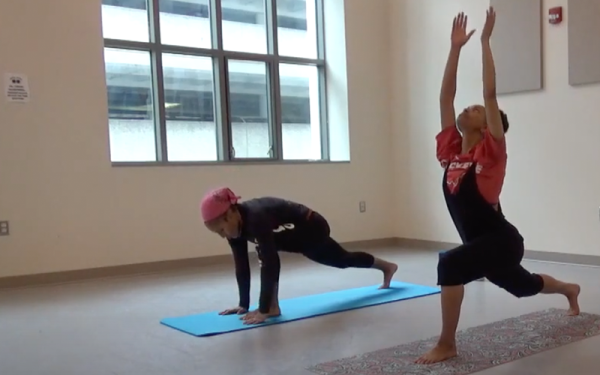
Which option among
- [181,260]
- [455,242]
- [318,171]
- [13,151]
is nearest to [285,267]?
[181,260]

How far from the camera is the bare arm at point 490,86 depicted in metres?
2.27

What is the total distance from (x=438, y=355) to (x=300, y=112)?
14.4 feet

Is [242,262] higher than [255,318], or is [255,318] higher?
[242,262]

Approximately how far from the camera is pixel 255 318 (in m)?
3.14

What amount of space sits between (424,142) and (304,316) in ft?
11.3

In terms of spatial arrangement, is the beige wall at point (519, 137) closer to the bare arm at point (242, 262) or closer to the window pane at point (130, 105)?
the window pane at point (130, 105)

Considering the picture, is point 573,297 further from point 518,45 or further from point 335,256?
point 518,45

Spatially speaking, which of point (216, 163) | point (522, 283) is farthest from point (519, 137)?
point (522, 283)

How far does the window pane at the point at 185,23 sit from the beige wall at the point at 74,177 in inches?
28.8

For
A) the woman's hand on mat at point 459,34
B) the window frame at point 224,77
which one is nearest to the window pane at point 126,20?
the window frame at point 224,77

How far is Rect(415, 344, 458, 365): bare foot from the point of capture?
Answer: 7.77 ft

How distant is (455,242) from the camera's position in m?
5.96

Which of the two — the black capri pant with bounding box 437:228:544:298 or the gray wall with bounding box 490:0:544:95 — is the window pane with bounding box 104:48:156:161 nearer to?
the gray wall with bounding box 490:0:544:95

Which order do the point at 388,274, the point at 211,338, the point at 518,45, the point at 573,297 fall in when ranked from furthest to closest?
1. the point at 518,45
2. the point at 388,274
3. the point at 573,297
4. the point at 211,338
